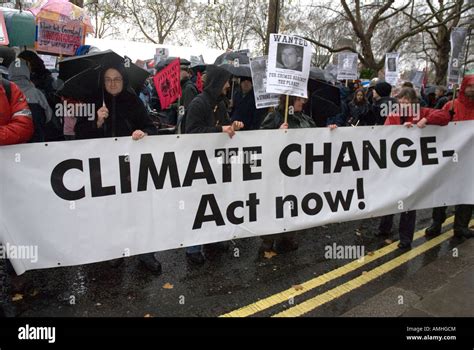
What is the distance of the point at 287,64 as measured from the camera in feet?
13.1

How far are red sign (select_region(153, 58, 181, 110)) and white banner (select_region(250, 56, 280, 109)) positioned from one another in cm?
127

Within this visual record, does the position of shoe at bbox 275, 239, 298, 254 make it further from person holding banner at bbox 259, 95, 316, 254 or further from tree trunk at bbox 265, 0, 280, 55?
tree trunk at bbox 265, 0, 280, 55

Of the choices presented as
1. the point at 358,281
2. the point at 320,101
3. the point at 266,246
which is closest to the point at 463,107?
the point at 320,101

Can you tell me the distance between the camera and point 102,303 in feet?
11.6

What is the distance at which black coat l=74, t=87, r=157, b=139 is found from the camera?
3984 mm

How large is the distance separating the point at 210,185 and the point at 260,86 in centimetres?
195

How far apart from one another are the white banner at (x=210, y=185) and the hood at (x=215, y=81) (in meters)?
0.86

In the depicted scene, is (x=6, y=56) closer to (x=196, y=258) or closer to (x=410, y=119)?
(x=196, y=258)

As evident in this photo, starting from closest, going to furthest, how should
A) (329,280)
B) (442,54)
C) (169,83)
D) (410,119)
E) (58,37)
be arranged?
1. (329,280)
2. (410,119)
3. (169,83)
4. (58,37)
5. (442,54)

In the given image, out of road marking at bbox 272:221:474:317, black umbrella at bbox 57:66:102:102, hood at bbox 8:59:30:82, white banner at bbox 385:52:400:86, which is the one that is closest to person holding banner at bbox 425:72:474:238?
road marking at bbox 272:221:474:317
